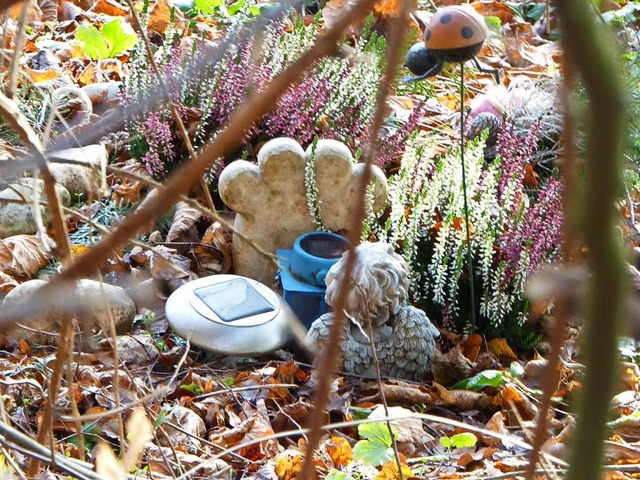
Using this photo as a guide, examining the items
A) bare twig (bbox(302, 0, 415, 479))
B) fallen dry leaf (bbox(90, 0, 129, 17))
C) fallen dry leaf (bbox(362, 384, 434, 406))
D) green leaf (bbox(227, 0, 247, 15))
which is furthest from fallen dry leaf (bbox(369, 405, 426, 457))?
fallen dry leaf (bbox(90, 0, 129, 17))

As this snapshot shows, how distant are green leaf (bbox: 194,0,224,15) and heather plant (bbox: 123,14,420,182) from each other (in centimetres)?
127

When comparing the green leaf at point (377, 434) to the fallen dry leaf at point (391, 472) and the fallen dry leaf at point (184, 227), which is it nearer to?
the fallen dry leaf at point (391, 472)

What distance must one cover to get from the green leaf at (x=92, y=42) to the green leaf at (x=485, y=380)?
269 centimetres

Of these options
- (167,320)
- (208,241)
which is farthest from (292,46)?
(167,320)

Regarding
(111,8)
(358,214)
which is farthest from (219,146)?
(111,8)

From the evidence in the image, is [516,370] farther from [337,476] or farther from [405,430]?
[337,476]

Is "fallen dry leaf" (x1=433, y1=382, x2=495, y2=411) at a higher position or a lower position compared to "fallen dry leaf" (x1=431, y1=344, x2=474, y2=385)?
higher

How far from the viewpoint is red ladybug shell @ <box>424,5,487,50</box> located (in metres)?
2.29

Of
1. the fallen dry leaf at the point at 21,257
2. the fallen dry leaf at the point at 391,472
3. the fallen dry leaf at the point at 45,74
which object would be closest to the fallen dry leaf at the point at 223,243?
the fallen dry leaf at the point at 21,257

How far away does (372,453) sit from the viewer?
5.51 ft

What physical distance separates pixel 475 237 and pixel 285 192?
62 cm

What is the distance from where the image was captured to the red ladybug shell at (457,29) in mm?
2293

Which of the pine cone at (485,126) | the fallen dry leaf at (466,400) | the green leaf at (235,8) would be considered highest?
the green leaf at (235,8)

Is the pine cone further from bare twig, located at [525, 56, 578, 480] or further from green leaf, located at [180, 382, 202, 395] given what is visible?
bare twig, located at [525, 56, 578, 480]
